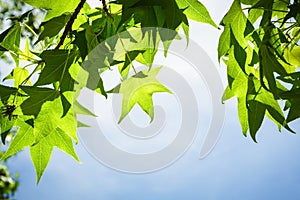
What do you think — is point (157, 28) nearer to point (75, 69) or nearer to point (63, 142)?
point (75, 69)

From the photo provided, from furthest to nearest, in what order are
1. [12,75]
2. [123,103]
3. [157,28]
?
[12,75] → [123,103] → [157,28]

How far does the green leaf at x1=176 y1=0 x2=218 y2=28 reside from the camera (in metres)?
0.61

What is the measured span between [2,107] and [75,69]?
15 cm

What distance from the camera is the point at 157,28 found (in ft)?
1.86

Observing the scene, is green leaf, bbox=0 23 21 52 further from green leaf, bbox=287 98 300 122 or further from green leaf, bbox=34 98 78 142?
green leaf, bbox=287 98 300 122

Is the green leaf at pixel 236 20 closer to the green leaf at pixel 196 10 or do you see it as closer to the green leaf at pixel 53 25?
the green leaf at pixel 196 10

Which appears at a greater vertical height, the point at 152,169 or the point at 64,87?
the point at 64,87

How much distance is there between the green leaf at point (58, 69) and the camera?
2.11 ft

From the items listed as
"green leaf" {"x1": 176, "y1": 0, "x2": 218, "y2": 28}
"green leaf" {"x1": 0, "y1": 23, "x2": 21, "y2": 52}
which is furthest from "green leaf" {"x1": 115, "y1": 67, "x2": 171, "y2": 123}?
"green leaf" {"x1": 0, "y1": 23, "x2": 21, "y2": 52}

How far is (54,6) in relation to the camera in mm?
634

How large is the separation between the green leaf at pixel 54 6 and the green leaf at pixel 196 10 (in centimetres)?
15

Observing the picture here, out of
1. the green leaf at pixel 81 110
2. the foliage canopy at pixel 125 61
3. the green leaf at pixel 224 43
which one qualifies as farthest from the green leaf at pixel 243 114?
the green leaf at pixel 81 110

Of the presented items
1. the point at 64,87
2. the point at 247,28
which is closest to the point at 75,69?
the point at 64,87

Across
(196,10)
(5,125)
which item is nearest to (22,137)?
(5,125)
